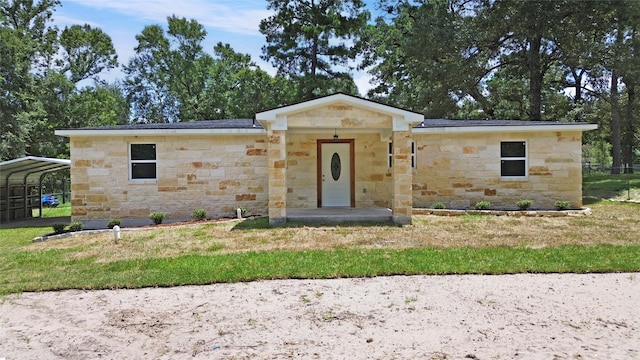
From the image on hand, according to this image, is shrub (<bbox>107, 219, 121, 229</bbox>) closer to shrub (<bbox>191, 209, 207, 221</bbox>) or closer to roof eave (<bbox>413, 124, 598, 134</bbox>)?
shrub (<bbox>191, 209, 207, 221</bbox>)

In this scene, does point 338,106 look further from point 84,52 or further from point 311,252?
point 84,52

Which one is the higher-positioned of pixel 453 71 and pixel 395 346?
pixel 453 71

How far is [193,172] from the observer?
13047 millimetres

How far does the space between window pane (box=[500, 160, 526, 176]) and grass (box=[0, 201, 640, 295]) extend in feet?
9.47

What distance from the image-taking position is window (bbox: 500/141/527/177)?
548 inches

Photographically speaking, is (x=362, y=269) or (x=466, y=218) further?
(x=466, y=218)

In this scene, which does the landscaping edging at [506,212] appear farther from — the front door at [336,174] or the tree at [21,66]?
the tree at [21,66]

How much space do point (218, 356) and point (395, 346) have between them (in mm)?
1581

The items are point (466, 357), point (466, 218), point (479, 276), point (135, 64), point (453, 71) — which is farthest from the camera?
point (135, 64)

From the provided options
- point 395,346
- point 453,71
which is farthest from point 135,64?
point 395,346

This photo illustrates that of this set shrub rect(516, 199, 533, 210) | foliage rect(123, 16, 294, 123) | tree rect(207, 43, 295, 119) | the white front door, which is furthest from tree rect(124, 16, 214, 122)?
shrub rect(516, 199, 533, 210)

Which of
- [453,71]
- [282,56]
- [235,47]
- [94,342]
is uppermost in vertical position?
[235,47]

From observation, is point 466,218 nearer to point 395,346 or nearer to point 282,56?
point 395,346

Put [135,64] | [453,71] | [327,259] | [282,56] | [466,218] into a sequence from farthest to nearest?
[135,64] → [282,56] → [453,71] → [466,218] → [327,259]
